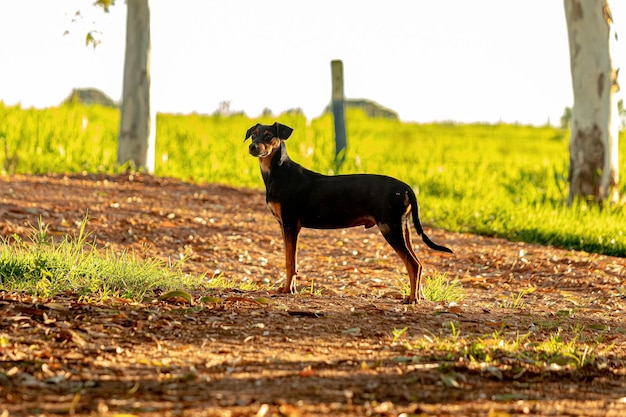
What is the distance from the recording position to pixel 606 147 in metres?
12.9

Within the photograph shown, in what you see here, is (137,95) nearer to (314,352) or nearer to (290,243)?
(290,243)

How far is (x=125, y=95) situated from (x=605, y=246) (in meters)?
7.77

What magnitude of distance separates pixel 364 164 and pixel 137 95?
413 centimetres

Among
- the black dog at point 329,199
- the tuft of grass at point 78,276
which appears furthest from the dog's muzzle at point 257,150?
the tuft of grass at point 78,276

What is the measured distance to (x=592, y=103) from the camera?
12.7m

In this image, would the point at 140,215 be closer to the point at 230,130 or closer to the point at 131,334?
the point at 131,334

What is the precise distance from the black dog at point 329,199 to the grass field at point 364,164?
19.5ft

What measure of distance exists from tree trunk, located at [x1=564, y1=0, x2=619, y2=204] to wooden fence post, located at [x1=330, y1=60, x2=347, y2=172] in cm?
384

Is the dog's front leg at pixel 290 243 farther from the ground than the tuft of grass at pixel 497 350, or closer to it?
farther from the ground

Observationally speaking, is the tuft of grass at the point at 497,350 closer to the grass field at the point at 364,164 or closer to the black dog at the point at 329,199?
the black dog at the point at 329,199

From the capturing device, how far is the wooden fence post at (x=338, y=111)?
14.8m

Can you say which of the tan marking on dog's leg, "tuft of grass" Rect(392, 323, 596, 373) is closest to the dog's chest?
the tan marking on dog's leg

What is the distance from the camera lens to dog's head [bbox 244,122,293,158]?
6.20 metres

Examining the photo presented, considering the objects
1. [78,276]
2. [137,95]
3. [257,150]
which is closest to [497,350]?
[257,150]
